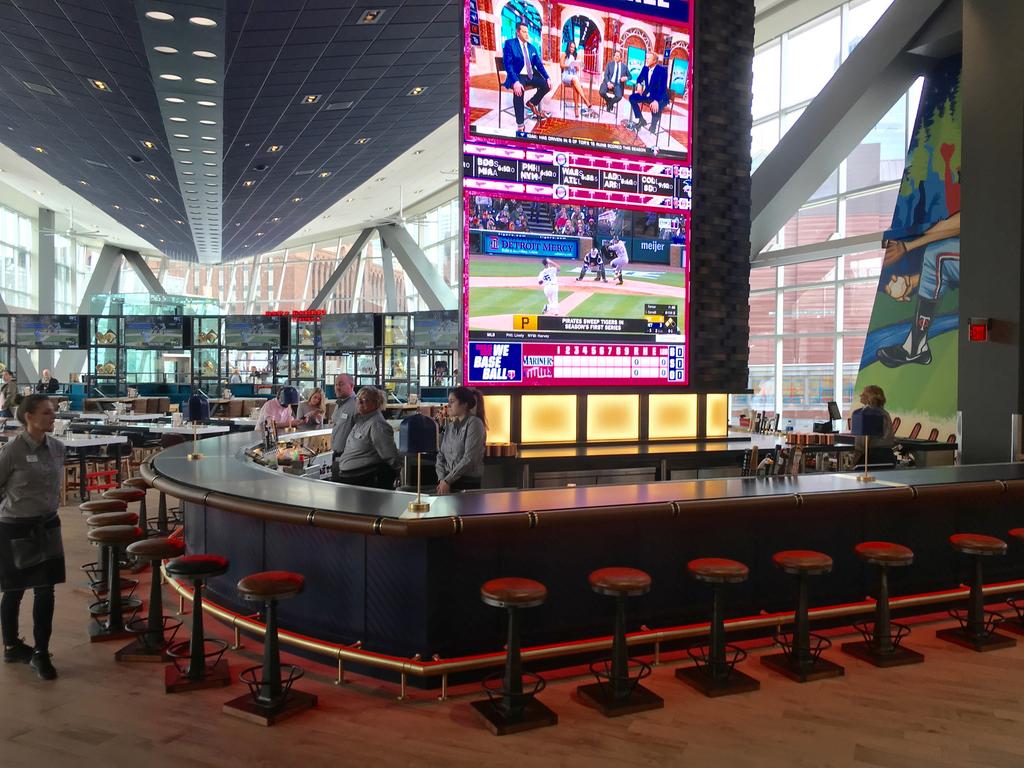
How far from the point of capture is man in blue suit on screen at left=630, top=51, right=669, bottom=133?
6.69m

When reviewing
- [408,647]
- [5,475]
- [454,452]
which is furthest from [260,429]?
[408,647]

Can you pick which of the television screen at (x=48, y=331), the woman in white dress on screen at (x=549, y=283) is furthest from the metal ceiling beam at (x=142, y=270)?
the woman in white dress on screen at (x=549, y=283)

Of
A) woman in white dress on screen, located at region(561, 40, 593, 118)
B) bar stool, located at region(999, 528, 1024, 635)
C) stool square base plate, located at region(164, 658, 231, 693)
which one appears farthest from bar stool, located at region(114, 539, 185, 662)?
bar stool, located at region(999, 528, 1024, 635)

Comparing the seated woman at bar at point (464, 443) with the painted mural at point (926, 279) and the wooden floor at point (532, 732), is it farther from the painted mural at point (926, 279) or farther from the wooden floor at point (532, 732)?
the painted mural at point (926, 279)

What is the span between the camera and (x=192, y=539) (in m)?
4.89

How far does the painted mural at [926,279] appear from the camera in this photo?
10.0 metres

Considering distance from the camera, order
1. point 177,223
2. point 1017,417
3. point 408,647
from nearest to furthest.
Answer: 1. point 408,647
2. point 1017,417
3. point 177,223

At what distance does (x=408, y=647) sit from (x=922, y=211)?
983 centimetres

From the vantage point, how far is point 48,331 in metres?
16.6

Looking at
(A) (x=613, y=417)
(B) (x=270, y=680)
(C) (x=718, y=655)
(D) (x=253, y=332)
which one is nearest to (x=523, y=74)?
(A) (x=613, y=417)

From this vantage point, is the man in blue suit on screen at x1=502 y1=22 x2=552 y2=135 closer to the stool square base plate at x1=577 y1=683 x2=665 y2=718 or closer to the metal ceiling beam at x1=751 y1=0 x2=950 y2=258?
the stool square base plate at x1=577 y1=683 x2=665 y2=718

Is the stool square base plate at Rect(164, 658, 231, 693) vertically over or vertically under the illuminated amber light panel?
under

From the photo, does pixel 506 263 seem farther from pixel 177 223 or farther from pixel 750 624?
pixel 177 223

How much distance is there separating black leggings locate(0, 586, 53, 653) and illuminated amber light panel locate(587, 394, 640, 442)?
4364 mm
